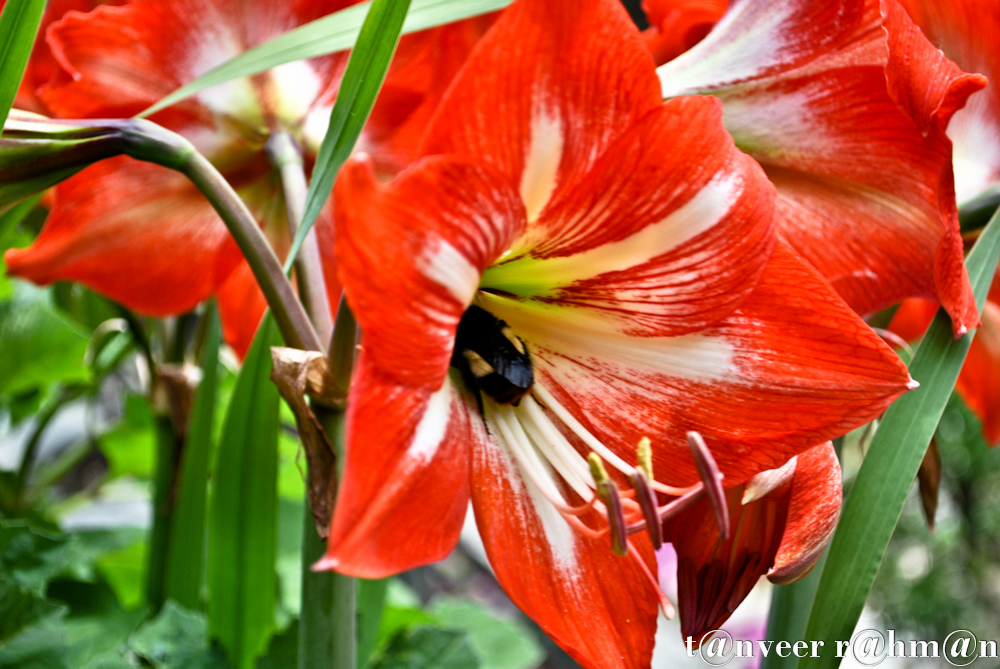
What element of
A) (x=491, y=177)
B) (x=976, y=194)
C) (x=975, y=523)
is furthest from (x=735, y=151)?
(x=975, y=523)

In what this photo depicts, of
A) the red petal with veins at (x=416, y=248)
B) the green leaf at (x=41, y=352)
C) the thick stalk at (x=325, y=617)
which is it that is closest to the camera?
the red petal with veins at (x=416, y=248)

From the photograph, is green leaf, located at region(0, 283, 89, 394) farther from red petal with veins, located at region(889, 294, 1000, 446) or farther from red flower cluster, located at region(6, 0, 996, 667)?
red petal with veins, located at region(889, 294, 1000, 446)

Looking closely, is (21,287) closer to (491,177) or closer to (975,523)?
(491,177)

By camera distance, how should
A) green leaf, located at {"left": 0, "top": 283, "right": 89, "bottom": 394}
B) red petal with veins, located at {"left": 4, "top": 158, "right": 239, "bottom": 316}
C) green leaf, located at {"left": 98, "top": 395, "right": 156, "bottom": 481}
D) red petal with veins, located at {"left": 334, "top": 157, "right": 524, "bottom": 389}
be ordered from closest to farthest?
1. red petal with veins, located at {"left": 334, "top": 157, "right": 524, "bottom": 389}
2. red petal with veins, located at {"left": 4, "top": 158, "right": 239, "bottom": 316}
3. green leaf, located at {"left": 0, "top": 283, "right": 89, "bottom": 394}
4. green leaf, located at {"left": 98, "top": 395, "right": 156, "bottom": 481}

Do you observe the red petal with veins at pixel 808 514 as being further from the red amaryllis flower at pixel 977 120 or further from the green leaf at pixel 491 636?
the green leaf at pixel 491 636

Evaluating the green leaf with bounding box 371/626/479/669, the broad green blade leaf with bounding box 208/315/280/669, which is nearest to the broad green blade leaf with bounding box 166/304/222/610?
the broad green blade leaf with bounding box 208/315/280/669

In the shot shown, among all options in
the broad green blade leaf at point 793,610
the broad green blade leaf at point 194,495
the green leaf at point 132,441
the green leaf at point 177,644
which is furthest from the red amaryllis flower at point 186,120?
the green leaf at point 132,441

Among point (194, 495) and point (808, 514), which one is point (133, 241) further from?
point (808, 514)

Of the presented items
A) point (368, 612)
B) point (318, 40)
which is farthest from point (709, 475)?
point (368, 612)
